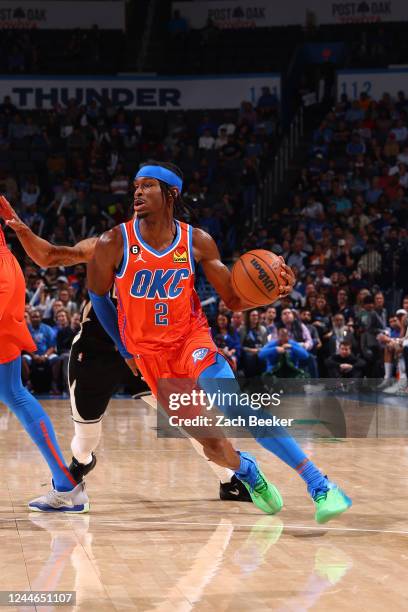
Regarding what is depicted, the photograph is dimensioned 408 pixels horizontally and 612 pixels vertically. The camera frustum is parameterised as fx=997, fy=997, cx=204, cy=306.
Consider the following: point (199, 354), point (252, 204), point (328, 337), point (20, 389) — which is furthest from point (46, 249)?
point (252, 204)

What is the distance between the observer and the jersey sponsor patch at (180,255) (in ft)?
17.7

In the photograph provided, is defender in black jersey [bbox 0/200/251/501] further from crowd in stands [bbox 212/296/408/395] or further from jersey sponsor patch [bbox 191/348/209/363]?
crowd in stands [bbox 212/296/408/395]

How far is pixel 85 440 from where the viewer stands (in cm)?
603

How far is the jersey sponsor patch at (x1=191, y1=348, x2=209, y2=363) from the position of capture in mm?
5305

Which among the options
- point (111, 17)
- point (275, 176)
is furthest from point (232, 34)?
point (275, 176)

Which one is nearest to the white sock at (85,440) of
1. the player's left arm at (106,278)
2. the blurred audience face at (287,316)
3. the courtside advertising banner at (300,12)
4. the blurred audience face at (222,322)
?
the player's left arm at (106,278)

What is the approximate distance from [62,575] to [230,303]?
6.18ft

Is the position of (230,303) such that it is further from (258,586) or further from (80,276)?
(80,276)

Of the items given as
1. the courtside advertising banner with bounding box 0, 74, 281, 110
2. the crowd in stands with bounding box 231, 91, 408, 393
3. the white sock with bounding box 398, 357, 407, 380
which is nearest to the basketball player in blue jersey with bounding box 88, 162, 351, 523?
the crowd in stands with bounding box 231, 91, 408, 393

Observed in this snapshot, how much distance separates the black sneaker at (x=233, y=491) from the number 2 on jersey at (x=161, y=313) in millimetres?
1404

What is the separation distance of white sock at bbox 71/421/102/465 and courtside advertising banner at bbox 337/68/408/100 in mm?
15728

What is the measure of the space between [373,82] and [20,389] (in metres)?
16.1

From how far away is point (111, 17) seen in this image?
22.2m

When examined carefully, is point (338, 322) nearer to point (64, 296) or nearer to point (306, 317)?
point (306, 317)
